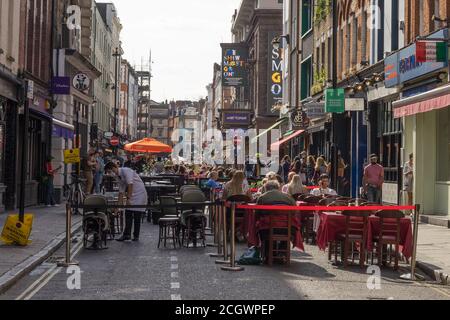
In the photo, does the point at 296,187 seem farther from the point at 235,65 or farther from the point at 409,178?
the point at 235,65

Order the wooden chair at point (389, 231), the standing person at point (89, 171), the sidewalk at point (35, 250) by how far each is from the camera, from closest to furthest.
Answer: the sidewalk at point (35, 250), the wooden chair at point (389, 231), the standing person at point (89, 171)

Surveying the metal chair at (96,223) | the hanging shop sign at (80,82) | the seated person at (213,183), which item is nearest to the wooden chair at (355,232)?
the metal chair at (96,223)

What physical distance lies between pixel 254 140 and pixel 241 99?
21759 millimetres

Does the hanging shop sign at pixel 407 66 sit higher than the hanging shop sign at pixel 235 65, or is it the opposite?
the hanging shop sign at pixel 235 65

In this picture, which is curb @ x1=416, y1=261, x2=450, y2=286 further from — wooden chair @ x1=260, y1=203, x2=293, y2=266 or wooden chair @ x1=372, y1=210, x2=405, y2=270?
wooden chair @ x1=260, y1=203, x2=293, y2=266

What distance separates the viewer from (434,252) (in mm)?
14602

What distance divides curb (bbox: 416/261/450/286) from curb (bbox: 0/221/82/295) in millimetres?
6053

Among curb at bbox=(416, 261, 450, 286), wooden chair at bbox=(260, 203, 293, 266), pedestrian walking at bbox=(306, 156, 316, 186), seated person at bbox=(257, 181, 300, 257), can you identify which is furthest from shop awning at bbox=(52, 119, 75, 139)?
curb at bbox=(416, 261, 450, 286)

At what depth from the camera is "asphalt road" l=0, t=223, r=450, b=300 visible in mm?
9969

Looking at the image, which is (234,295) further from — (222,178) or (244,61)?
(244,61)

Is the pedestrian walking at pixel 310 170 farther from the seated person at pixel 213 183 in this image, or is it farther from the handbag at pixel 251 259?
the handbag at pixel 251 259

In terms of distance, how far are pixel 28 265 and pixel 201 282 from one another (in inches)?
114

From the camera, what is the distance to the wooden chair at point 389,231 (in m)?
12.9
